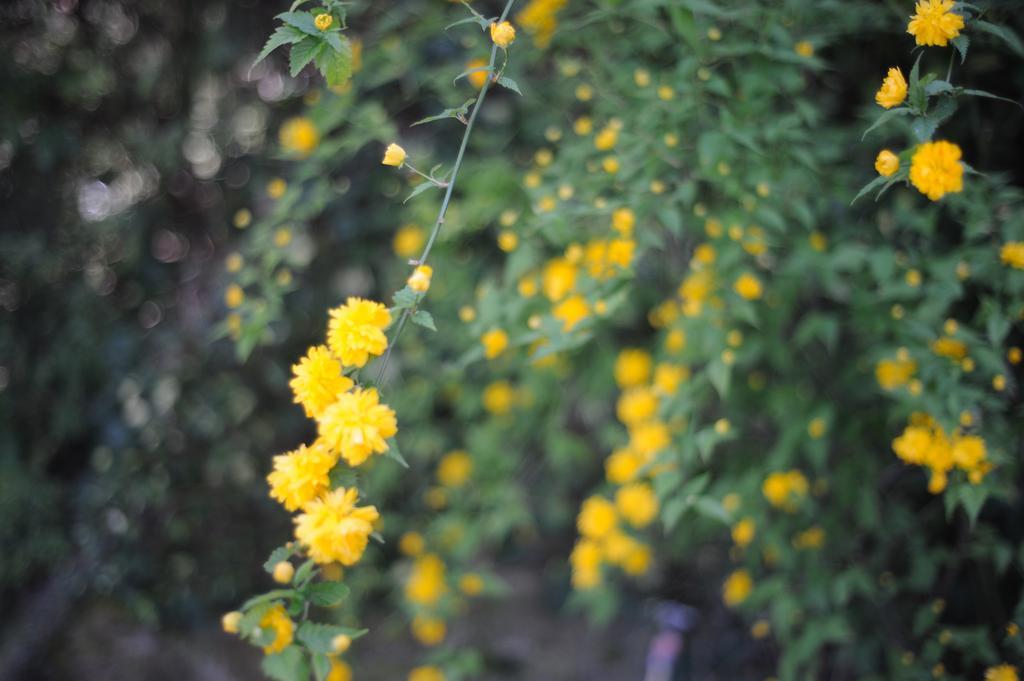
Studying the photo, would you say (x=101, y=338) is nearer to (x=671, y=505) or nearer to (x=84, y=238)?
(x=84, y=238)

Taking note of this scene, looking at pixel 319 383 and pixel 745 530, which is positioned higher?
pixel 319 383

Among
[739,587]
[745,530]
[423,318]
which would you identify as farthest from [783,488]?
[423,318]

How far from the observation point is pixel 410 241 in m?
Answer: 1.82

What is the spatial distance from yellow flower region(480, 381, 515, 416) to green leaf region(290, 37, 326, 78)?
44.6 inches

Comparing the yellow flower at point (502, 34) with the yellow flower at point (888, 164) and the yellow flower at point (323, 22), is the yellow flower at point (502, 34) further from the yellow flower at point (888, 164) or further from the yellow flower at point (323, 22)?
the yellow flower at point (888, 164)

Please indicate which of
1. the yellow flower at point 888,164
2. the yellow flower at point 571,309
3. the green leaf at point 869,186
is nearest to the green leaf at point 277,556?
the yellow flower at point 571,309

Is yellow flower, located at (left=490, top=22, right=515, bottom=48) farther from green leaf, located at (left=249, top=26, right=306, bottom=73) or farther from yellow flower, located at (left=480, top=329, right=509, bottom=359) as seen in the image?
yellow flower, located at (left=480, top=329, right=509, bottom=359)

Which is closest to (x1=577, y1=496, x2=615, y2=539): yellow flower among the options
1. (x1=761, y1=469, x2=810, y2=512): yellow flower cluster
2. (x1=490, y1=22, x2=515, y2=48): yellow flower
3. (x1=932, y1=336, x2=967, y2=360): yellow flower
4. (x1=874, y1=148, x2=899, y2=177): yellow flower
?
(x1=761, y1=469, x2=810, y2=512): yellow flower cluster

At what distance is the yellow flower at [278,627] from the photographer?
91cm

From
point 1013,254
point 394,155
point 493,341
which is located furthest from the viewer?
point 493,341

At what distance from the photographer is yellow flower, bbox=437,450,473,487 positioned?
2.04 m

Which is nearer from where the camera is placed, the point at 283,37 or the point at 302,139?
the point at 283,37

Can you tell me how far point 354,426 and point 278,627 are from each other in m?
0.29

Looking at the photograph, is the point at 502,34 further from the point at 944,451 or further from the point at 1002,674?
the point at 1002,674
